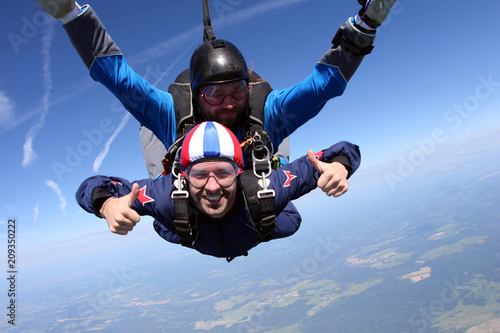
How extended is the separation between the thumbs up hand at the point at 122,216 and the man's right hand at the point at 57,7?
3.72 feet

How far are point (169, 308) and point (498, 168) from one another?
218055 mm

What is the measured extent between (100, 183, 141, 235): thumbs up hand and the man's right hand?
3.72 feet

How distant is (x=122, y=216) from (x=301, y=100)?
5.07ft

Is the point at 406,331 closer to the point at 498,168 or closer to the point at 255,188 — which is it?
the point at 255,188

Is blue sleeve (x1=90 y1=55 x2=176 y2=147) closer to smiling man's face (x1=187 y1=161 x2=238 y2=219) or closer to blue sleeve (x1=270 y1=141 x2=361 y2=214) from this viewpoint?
smiling man's face (x1=187 y1=161 x2=238 y2=219)

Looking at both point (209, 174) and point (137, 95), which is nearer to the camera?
point (209, 174)

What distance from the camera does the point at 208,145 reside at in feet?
6.34

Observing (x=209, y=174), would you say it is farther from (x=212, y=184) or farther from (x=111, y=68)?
(x=111, y=68)

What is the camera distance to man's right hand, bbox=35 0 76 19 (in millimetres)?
1585

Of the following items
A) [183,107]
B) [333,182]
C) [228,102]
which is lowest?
[333,182]

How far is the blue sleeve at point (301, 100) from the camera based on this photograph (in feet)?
6.87

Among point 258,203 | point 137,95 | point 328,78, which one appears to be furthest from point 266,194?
point 137,95

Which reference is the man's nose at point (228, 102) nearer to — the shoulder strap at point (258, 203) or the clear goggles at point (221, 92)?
the clear goggles at point (221, 92)

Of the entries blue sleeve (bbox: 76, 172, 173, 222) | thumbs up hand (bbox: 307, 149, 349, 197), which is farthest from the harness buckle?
blue sleeve (bbox: 76, 172, 173, 222)
